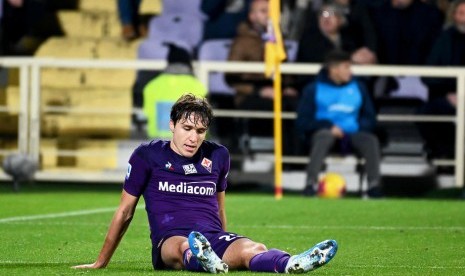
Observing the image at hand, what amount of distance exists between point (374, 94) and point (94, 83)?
13.5 ft

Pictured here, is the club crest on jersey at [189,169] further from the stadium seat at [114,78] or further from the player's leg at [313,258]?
the stadium seat at [114,78]

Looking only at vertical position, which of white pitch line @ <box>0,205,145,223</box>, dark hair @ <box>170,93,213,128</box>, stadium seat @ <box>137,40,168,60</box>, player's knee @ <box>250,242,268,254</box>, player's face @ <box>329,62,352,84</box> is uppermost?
dark hair @ <box>170,93,213,128</box>

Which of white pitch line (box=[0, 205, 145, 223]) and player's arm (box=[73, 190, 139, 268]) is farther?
white pitch line (box=[0, 205, 145, 223])

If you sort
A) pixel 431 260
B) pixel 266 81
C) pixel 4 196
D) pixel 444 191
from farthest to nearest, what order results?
pixel 266 81 < pixel 444 191 < pixel 4 196 < pixel 431 260

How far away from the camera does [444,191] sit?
752 inches

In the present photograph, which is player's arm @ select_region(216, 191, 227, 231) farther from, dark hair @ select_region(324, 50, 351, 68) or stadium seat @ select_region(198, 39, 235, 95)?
stadium seat @ select_region(198, 39, 235, 95)

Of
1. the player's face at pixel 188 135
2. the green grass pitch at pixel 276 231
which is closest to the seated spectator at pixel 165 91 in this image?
the green grass pitch at pixel 276 231

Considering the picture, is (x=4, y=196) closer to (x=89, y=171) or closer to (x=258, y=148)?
(x=89, y=171)

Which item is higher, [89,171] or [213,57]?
[213,57]

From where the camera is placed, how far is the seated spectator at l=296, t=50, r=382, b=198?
726 inches

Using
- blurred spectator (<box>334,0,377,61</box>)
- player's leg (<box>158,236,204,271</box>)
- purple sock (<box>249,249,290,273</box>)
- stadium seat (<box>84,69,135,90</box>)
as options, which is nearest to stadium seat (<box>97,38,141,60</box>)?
stadium seat (<box>84,69,135,90</box>)

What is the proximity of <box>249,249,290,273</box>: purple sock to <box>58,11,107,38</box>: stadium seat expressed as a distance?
1407cm

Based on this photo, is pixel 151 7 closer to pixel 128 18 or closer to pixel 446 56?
pixel 128 18

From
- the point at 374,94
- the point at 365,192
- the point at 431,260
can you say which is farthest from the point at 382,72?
the point at 431,260
